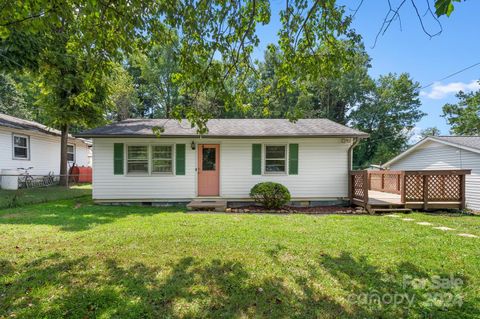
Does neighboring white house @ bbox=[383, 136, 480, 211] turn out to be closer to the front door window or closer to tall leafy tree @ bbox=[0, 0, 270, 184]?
the front door window

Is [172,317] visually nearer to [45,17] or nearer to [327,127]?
[45,17]

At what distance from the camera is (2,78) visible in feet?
72.3

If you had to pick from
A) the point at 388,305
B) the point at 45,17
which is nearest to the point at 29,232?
the point at 45,17

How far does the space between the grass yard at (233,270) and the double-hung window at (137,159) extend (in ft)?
10.6

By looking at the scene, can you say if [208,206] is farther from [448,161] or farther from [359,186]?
[448,161]

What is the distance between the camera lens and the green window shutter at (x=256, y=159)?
357 inches

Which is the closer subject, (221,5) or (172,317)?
(172,317)

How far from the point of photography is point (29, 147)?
43.9ft

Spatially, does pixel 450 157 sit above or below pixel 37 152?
below

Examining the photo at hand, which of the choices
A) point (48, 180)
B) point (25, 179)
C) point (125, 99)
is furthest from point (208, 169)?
point (125, 99)

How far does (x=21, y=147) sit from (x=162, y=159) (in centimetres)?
930

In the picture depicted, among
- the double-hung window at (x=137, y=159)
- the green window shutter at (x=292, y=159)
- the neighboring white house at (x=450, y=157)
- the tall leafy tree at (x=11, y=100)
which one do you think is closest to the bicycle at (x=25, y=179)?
the double-hung window at (x=137, y=159)

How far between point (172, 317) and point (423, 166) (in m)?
13.0

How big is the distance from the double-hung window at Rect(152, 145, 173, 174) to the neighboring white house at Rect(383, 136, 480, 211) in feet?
35.3
